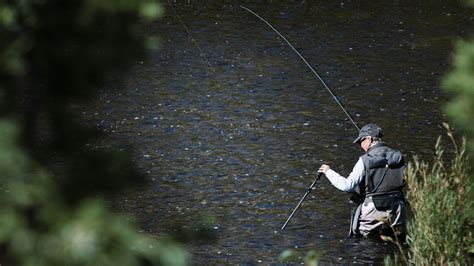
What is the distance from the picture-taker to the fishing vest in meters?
11.4

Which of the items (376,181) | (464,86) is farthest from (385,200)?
(464,86)

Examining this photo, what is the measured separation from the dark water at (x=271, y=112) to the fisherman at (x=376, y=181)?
56cm

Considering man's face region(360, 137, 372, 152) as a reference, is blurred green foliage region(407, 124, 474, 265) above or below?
above

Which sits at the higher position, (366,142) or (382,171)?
(366,142)

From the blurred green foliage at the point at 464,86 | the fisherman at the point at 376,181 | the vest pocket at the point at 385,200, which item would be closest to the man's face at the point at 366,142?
the fisherman at the point at 376,181

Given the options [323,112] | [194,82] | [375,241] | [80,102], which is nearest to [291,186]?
[375,241]

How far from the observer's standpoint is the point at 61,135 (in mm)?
3250

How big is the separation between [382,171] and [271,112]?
740cm

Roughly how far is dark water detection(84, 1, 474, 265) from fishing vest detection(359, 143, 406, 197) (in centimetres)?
88

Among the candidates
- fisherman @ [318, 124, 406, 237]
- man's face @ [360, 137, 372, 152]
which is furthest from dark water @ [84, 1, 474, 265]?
man's face @ [360, 137, 372, 152]

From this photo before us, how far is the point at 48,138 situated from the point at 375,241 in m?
9.37

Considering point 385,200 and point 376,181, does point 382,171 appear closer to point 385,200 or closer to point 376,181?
point 376,181

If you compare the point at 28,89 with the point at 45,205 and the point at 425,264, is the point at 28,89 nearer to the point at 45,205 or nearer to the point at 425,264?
the point at 45,205

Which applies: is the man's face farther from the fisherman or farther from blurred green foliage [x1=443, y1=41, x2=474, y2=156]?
blurred green foliage [x1=443, y1=41, x2=474, y2=156]
